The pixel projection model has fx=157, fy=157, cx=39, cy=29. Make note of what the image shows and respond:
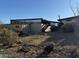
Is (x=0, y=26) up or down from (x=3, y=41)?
up

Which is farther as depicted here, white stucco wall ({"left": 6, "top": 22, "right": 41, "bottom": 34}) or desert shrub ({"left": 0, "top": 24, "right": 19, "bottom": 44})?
white stucco wall ({"left": 6, "top": 22, "right": 41, "bottom": 34})

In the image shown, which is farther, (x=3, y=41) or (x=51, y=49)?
(x=3, y=41)

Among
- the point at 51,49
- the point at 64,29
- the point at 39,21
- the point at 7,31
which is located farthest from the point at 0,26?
the point at 39,21

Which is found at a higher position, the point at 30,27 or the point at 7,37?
the point at 7,37

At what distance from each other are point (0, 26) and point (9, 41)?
2.19 m

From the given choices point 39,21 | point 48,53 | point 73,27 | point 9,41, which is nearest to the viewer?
point 48,53

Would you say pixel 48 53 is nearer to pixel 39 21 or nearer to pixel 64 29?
pixel 64 29

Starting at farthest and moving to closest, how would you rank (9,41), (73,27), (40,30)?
(40,30)
(73,27)
(9,41)

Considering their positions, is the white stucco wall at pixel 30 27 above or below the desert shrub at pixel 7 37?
below

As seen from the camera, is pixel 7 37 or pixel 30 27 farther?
pixel 30 27

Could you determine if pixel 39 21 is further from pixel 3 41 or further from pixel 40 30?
pixel 3 41

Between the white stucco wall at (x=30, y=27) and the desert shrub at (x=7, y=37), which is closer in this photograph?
the desert shrub at (x=7, y=37)

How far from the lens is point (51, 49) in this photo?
9.35 meters

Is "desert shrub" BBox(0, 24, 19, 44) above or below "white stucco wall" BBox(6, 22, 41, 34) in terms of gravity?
above
